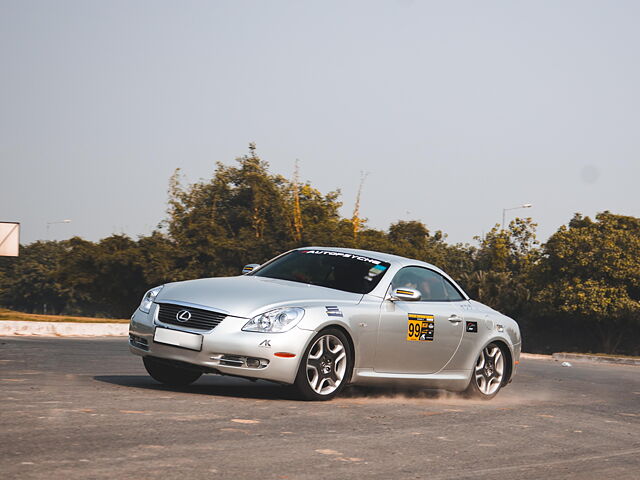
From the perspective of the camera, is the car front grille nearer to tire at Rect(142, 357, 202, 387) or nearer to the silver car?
the silver car

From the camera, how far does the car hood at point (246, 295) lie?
26.3ft

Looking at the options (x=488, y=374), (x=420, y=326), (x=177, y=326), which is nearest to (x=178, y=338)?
(x=177, y=326)

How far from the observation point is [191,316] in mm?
8062

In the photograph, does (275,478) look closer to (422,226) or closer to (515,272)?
(422,226)

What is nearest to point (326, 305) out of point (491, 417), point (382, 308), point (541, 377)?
point (382, 308)

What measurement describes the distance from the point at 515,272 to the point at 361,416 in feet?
200

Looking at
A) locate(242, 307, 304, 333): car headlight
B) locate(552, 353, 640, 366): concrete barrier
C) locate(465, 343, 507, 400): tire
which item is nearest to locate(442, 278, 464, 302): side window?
locate(465, 343, 507, 400): tire

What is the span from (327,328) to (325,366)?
1.10ft

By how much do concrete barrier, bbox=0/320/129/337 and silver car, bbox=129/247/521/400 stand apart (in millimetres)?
11385

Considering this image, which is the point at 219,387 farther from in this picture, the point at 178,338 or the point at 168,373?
the point at 178,338

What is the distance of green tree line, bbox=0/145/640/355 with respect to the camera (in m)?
48.0

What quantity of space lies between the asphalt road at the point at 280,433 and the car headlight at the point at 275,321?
0.62m

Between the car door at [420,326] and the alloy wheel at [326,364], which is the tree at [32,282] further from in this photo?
the alloy wheel at [326,364]

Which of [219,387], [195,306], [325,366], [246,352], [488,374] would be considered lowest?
[219,387]
